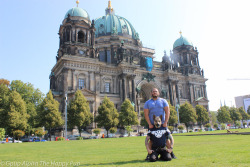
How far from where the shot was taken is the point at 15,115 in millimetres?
34469

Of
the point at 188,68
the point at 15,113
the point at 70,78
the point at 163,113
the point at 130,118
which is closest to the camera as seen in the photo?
the point at 163,113

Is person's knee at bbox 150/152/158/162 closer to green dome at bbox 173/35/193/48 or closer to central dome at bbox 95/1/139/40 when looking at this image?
central dome at bbox 95/1/139/40

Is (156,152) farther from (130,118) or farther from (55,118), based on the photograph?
(130,118)

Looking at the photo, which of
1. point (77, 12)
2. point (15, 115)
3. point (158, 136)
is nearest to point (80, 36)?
point (77, 12)

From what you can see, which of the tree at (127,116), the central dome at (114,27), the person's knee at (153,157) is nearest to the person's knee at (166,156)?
the person's knee at (153,157)

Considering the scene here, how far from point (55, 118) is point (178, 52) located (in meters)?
52.0

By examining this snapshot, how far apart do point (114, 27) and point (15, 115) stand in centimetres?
4083

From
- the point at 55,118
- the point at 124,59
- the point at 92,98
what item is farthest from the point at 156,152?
the point at 124,59

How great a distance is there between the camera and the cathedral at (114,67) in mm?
47906

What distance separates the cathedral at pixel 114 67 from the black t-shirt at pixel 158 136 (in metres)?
31.3

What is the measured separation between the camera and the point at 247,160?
629 centimetres

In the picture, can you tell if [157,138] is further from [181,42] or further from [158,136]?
[181,42]

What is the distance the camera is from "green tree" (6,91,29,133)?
112 ft

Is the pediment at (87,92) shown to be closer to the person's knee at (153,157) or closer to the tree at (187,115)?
the tree at (187,115)
